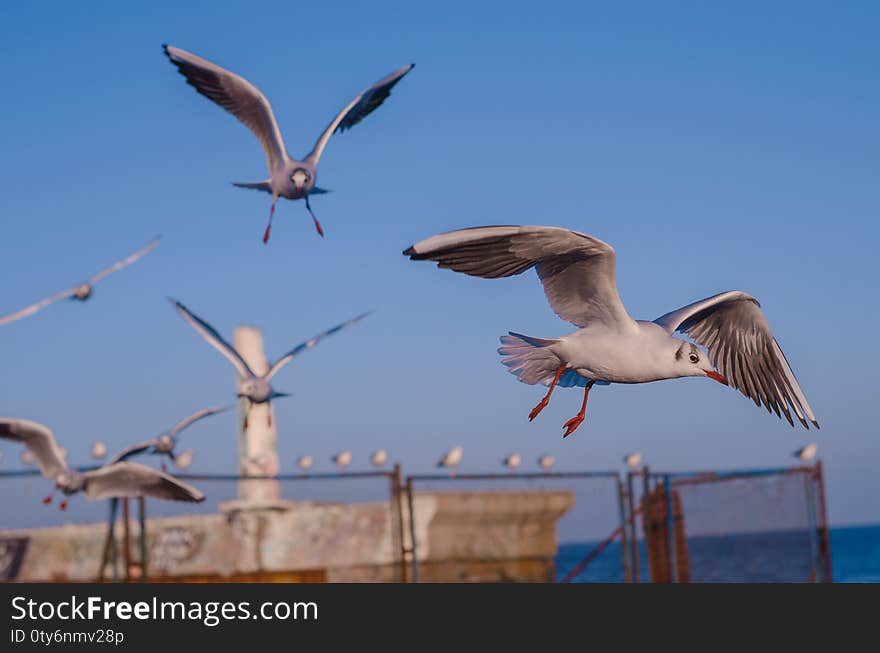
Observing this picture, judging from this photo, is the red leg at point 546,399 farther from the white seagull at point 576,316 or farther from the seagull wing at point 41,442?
the seagull wing at point 41,442

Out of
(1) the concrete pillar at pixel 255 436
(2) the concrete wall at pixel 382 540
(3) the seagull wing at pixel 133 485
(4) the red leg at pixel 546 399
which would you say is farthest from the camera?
(1) the concrete pillar at pixel 255 436

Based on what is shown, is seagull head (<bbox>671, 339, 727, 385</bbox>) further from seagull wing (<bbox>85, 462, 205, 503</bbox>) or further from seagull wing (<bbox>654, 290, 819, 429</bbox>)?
seagull wing (<bbox>85, 462, 205, 503</bbox>)

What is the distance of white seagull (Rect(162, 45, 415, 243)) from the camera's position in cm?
1333

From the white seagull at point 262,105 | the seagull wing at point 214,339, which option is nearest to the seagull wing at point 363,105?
the white seagull at point 262,105

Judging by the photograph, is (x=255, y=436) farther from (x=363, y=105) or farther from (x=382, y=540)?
(x=363, y=105)

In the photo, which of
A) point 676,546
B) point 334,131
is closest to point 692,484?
point 676,546

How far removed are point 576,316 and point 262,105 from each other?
22.1 ft

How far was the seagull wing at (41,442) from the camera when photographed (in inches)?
587

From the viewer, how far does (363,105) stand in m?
14.4

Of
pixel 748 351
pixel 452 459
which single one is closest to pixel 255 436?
pixel 452 459

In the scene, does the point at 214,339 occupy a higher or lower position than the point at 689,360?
higher

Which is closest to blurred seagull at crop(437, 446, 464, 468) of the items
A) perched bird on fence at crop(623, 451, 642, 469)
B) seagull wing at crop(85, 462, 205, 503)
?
perched bird on fence at crop(623, 451, 642, 469)

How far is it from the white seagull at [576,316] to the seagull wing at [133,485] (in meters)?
7.24

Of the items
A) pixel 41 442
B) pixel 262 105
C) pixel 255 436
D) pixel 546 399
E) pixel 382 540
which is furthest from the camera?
pixel 255 436
